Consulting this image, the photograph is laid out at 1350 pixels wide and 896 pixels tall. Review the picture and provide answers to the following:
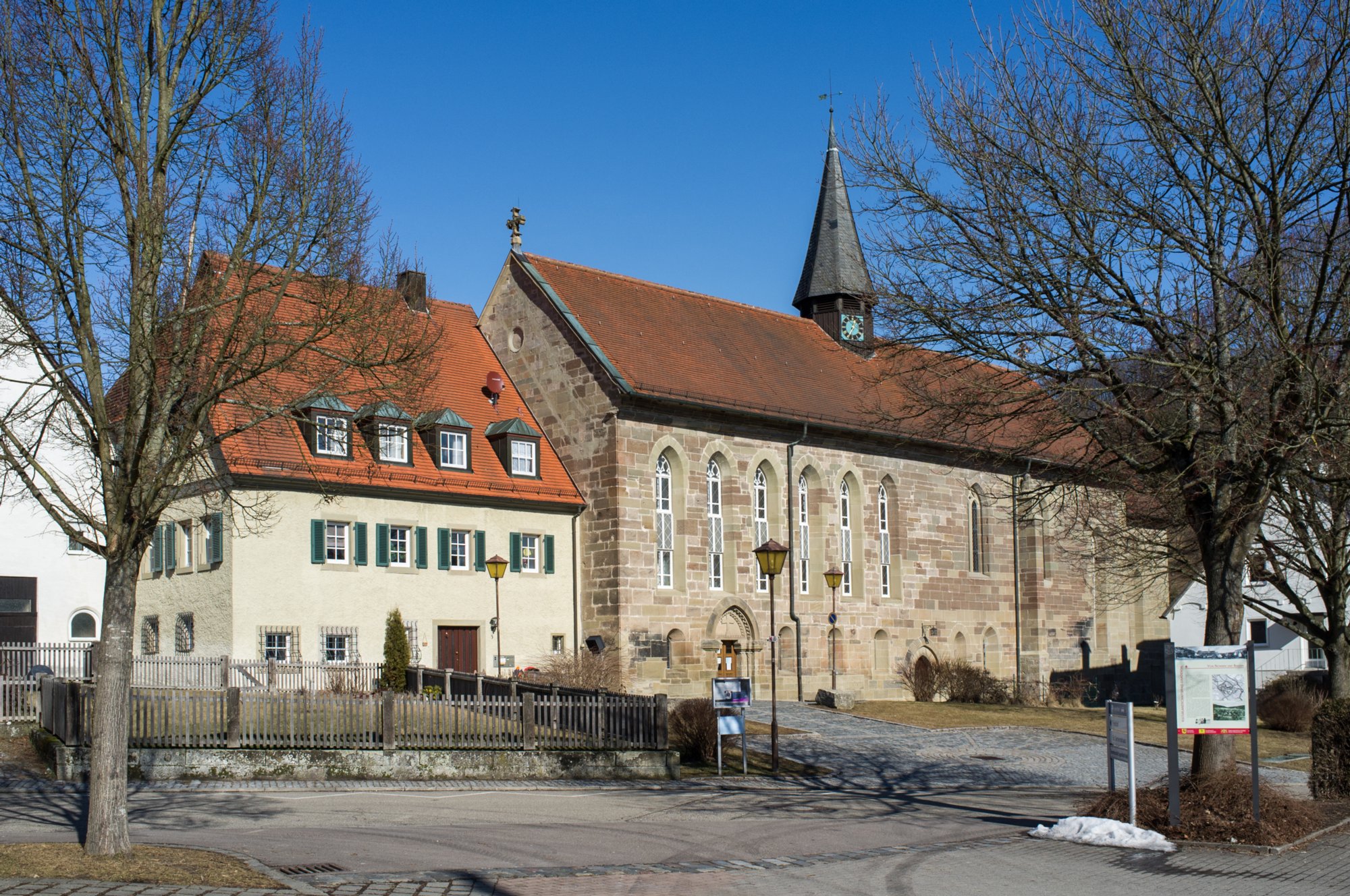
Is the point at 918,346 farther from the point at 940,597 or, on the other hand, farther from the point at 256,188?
the point at 940,597

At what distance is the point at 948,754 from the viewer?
73.1 ft

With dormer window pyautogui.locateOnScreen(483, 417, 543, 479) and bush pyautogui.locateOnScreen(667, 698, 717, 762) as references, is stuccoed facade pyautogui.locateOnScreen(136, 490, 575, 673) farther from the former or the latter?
bush pyautogui.locateOnScreen(667, 698, 717, 762)

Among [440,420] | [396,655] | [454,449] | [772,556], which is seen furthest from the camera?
[454,449]

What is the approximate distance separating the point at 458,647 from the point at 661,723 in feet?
33.1

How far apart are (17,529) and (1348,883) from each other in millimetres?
30016

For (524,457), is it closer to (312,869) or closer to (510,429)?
(510,429)

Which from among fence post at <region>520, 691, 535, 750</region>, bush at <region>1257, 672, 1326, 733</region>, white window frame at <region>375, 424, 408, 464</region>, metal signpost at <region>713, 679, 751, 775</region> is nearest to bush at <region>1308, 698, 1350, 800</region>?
metal signpost at <region>713, 679, 751, 775</region>

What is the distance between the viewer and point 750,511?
32125mm

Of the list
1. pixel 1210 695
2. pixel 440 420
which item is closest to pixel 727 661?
pixel 440 420

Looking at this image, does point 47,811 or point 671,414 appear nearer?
point 47,811

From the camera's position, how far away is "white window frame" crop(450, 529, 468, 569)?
2778 centimetres

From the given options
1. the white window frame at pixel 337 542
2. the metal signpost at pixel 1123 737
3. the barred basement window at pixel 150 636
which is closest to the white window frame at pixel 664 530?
the white window frame at pixel 337 542

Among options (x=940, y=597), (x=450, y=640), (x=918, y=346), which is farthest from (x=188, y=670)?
(x=940, y=597)

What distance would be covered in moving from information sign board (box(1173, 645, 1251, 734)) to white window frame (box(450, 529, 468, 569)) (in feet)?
60.0
